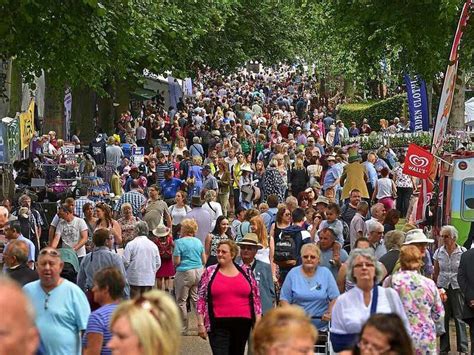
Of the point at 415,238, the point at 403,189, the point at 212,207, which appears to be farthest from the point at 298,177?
the point at 415,238

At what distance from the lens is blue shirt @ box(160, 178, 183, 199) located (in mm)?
24219

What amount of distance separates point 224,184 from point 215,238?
1134 centimetres

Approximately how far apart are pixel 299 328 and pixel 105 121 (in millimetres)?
36142

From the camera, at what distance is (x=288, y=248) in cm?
1438

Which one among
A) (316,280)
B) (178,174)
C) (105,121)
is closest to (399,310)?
(316,280)

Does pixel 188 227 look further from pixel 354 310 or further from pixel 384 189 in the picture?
pixel 384 189

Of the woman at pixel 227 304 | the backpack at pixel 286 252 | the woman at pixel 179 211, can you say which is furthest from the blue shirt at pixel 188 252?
the woman at pixel 179 211

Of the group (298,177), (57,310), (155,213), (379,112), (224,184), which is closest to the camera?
(57,310)

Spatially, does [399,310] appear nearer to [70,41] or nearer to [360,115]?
[70,41]

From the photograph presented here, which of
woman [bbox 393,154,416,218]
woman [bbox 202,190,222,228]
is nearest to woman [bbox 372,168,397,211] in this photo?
woman [bbox 393,154,416,218]

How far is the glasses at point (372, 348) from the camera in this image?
6512mm

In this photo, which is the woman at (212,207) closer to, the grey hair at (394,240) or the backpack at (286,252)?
the backpack at (286,252)

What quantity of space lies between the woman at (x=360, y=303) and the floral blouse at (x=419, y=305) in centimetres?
110

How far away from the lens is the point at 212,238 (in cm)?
1553
